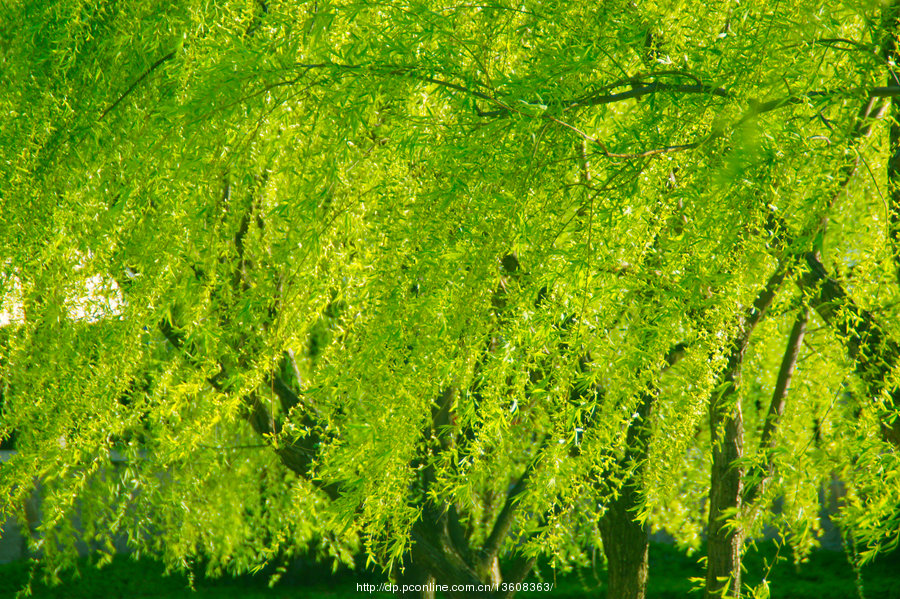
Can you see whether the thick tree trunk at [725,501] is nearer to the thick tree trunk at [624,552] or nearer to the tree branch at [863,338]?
the thick tree trunk at [624,552]

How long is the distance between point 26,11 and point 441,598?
4.55 metres

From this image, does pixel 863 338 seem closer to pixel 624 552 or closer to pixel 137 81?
pixel 624 552

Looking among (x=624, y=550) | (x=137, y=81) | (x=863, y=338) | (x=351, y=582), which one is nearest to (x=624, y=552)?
(x=624, y=550)

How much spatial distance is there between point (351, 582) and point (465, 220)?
22.6ft

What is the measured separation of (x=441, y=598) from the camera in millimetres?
5945

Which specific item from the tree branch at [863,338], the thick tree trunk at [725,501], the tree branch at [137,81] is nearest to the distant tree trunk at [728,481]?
the thick tree trunk at [725,501]

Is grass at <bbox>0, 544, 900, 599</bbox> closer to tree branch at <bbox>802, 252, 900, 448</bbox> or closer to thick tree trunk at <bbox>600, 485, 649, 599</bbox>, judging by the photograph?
thick tree trunk at <bbox>600, 485, 649, 599</bbox>

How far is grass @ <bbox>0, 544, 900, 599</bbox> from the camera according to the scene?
7320mm

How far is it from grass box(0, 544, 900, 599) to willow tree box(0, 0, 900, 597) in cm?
387

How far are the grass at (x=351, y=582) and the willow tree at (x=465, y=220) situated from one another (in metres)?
3.87

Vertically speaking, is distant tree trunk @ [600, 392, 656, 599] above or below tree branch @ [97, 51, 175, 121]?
below

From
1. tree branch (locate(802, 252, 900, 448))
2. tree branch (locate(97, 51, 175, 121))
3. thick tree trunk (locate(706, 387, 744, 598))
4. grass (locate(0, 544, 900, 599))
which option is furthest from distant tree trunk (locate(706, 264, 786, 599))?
grass (locate(0, 544, 900, 599))

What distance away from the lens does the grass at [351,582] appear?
732 centimetres

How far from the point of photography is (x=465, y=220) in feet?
6.98
